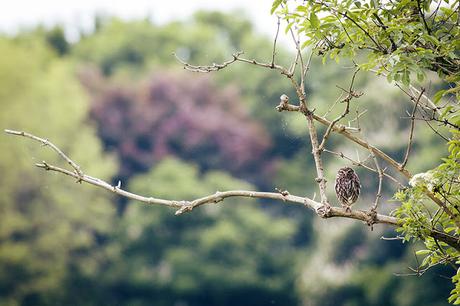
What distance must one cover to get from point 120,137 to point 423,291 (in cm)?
1366

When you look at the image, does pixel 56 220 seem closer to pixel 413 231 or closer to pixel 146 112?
pixel 146 112

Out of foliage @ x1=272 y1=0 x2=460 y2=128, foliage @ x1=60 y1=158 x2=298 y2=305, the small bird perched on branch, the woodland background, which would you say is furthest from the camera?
foliage @ x1=60 y1=158 x2=298 y2=305

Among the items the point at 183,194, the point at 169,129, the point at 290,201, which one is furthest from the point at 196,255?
the point at 290,201

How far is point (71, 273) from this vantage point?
23.8m

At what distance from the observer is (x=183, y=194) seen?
81.8 ft

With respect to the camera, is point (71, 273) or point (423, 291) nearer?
point (423, 291)

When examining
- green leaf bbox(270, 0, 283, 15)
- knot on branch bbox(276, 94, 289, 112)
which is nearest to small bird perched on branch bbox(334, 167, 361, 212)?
knot on branch bbox(276, 94, 289, 112)

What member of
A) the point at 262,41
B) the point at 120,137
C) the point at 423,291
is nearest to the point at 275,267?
the point at 423,291

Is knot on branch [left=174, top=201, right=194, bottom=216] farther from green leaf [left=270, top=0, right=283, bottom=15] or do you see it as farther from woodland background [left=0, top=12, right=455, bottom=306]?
woodland background [left=0, top=12, right=455, bottom=306]

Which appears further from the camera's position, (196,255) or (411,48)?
(196,255)

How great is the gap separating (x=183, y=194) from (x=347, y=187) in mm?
21200

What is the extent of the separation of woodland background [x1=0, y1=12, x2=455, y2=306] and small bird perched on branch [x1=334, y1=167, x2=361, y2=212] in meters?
14.6

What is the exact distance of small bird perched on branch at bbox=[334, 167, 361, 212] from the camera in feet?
12.6

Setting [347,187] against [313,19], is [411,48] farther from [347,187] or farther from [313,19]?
[347,187]
